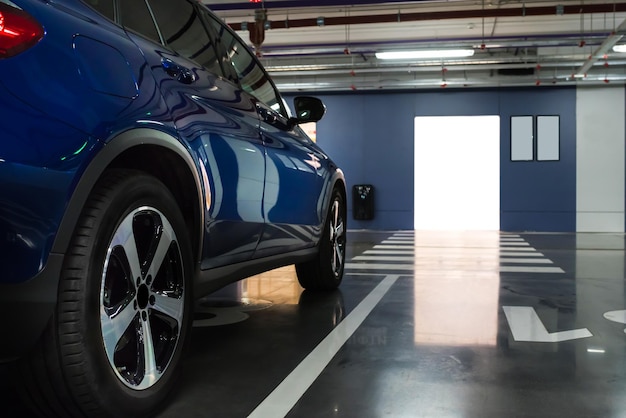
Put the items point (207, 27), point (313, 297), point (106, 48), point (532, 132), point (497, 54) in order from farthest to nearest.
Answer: point (532, 132) < point (497, 54) < point (313, 297) < point (207, 27) < point (106, 48)

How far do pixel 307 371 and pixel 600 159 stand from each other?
13942mm

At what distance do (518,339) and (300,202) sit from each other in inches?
55.7

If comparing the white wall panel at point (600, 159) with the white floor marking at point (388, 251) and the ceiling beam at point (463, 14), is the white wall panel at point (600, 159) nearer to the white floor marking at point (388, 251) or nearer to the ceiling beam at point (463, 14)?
the ceiling beam at point (463, 14)

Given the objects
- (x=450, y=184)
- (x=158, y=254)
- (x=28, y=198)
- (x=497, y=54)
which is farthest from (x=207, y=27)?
(x=450, y=184)

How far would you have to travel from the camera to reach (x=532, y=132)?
14453 mm

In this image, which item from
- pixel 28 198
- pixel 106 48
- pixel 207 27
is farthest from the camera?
pixel 207 27

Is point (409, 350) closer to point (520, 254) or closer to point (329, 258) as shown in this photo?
point (329, 258)

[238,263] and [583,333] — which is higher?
[238,263]

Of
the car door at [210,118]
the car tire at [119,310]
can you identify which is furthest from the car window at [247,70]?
the car tire at [119,310]

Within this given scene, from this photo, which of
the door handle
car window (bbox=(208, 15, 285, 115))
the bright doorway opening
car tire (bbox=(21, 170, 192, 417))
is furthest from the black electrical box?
car tire (bbox=(21, 170, 192, 417))

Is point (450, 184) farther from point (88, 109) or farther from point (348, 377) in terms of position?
point (88, 109)

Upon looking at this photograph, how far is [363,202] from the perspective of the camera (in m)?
15.0

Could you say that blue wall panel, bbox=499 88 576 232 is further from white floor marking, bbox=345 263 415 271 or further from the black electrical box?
white floor marking, bbox=345 263 415 271

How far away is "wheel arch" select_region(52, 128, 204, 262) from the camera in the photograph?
152 centimetres
